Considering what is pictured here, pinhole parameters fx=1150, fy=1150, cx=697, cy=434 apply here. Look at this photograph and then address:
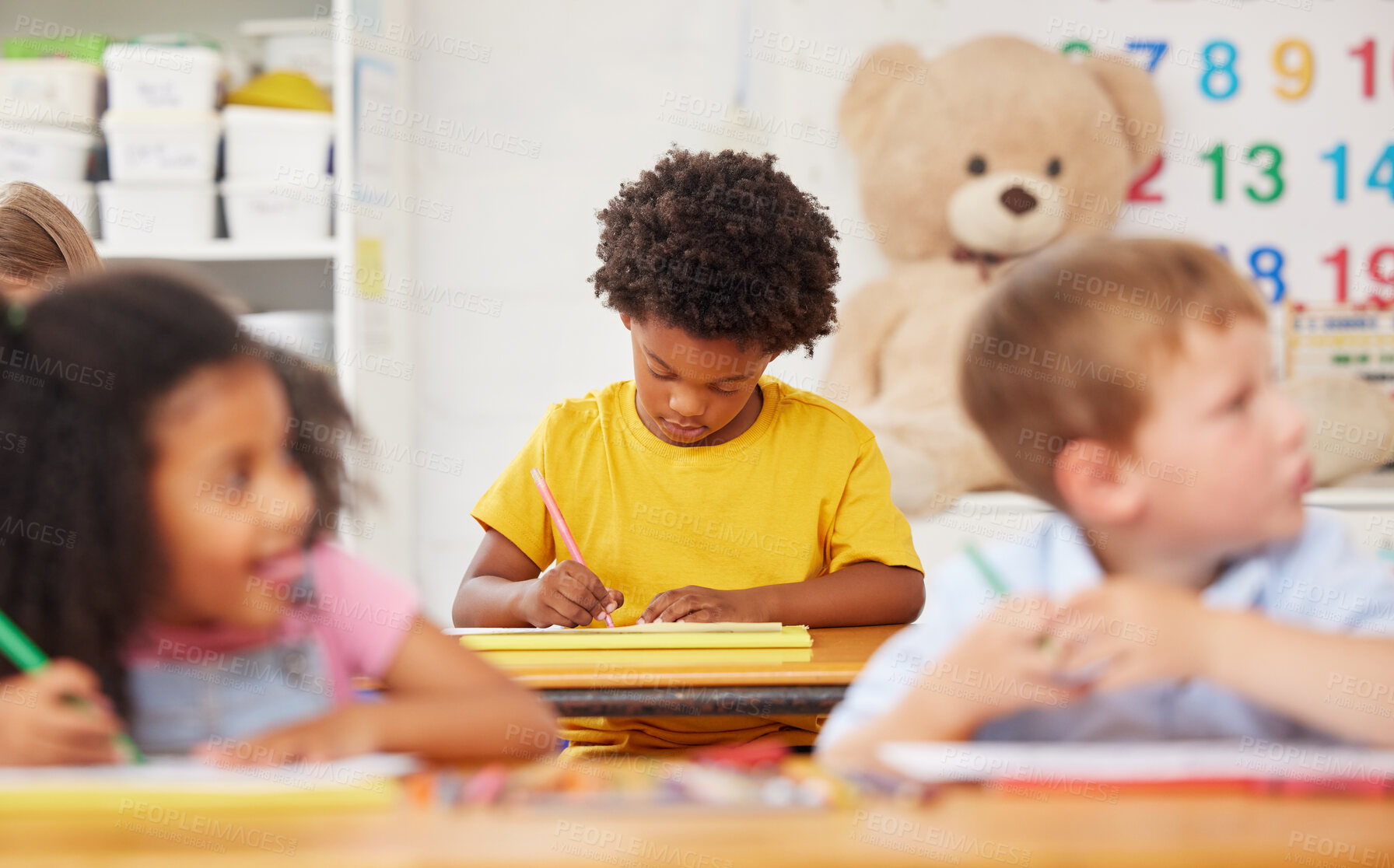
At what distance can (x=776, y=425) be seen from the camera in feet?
4.76

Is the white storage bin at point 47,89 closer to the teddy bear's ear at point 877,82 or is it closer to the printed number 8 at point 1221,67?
the teddy bear's ear at point 877,82

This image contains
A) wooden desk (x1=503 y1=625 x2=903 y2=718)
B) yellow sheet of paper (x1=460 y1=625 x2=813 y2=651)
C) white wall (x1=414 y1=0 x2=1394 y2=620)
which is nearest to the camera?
wooden desk (x1=503 y1=625 x2=903 y2=718)

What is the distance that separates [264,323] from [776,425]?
3.70 ft

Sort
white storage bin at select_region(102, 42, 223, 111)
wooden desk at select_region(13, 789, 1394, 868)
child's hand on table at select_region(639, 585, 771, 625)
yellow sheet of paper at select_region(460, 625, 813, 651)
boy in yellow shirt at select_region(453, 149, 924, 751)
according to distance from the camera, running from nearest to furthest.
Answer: wooden desk at select_region(13, 789, 1394, 868), yellow sheet of paper at select_region(460, 625, 813, 651), child's hand on table at select_region(639, 585, 771, 625), boy in yellow shirt at select_region(453, 149, 924, 751), white storage bin at select_region(102, 42, 223, 111)

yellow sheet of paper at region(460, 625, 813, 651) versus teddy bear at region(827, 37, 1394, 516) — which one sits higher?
teddy bear at region(827, 37, 1394, 516)

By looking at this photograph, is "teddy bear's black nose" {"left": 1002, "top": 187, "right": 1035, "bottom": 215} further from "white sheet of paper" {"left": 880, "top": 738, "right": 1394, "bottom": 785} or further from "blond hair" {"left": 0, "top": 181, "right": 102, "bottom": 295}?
"white sheet of paper" {"left": 880, "top": 738, "right": 1394, "bottom": 785}

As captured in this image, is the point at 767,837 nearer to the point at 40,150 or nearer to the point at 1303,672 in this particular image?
the point at 1303,672

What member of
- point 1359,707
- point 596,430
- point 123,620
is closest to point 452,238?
point 596,430

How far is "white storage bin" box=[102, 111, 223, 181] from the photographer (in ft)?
6.89

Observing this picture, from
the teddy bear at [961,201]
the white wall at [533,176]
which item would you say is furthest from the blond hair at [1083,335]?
the white wall at [533,176]

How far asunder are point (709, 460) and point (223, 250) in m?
1.24

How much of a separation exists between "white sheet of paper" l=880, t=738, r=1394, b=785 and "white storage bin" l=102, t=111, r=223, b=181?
200cm

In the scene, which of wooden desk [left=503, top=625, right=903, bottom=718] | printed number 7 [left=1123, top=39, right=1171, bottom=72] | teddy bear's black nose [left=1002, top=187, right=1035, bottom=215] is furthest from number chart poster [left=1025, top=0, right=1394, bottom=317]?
wooden desk [left=503, top=625, right=903, bottom=718]

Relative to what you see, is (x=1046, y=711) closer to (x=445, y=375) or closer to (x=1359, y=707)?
(x=1359, y=707)
